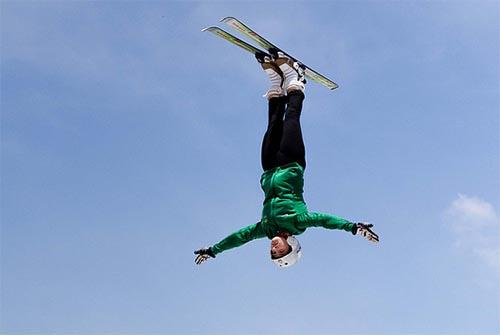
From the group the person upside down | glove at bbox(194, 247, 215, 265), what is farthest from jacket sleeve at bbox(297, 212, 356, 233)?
glove at bbox(194, 247, 215, 265)

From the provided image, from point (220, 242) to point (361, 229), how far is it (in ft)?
6.03

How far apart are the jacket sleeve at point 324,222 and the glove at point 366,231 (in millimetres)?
73

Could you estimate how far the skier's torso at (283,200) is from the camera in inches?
330

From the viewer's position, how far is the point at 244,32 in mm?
8484

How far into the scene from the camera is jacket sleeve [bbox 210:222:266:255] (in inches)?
340

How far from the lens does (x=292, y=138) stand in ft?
28.2

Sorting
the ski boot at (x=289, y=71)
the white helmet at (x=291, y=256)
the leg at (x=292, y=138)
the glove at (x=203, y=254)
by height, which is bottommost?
the white helmet at (x=291, y=256)

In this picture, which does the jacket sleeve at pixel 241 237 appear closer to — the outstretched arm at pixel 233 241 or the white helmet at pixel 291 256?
the outstretched arm at pixel 233 241

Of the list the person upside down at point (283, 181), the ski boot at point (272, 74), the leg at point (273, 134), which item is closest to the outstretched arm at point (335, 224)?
the person upside down at point (283, 181)

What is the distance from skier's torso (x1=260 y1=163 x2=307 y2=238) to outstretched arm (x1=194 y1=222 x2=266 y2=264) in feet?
0.46

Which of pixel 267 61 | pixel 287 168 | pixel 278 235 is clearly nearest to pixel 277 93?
pixel 267 61

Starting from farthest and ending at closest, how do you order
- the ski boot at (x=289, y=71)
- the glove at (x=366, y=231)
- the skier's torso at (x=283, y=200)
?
the ski boot at (x=289, y=71)
the skier's torso at (x=283, y=200)
the glove at (x=366, y=231)

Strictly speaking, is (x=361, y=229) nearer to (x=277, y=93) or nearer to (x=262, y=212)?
(x=262, y=212)

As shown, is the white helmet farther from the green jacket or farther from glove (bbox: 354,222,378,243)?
glove (bbox: 354,222,378,243)
